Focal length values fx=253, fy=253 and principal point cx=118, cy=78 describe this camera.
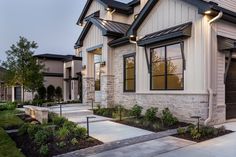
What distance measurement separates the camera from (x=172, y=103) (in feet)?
35.7

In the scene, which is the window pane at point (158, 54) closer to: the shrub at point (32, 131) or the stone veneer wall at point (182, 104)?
the stone veneer wall at point (182, 104)

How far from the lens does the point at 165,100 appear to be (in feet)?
36.9

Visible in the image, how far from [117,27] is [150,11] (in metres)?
4.37

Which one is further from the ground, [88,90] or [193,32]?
[193,32]

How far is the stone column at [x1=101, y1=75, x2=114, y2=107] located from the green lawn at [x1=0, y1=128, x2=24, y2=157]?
791 cm

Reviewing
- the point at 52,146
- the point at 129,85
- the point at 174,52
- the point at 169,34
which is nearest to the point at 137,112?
the point at 174,52

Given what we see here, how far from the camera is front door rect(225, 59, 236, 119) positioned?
10836mm

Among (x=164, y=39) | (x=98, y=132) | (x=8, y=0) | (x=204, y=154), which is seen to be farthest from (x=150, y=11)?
(x=8, y=0)

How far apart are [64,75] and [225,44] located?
68.3 ft

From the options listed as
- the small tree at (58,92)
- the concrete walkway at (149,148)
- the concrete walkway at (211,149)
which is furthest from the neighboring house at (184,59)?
the small tree at (58,92)

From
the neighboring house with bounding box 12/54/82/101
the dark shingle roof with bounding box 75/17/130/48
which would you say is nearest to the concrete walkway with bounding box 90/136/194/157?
the dark shingle roof with bounding box 75/17/130/48

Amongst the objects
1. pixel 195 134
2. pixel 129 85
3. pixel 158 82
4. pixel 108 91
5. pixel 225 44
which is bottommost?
pixel 195 134

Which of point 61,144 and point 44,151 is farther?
point 61,144

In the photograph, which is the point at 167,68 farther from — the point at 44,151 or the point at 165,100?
the point at 44,151
